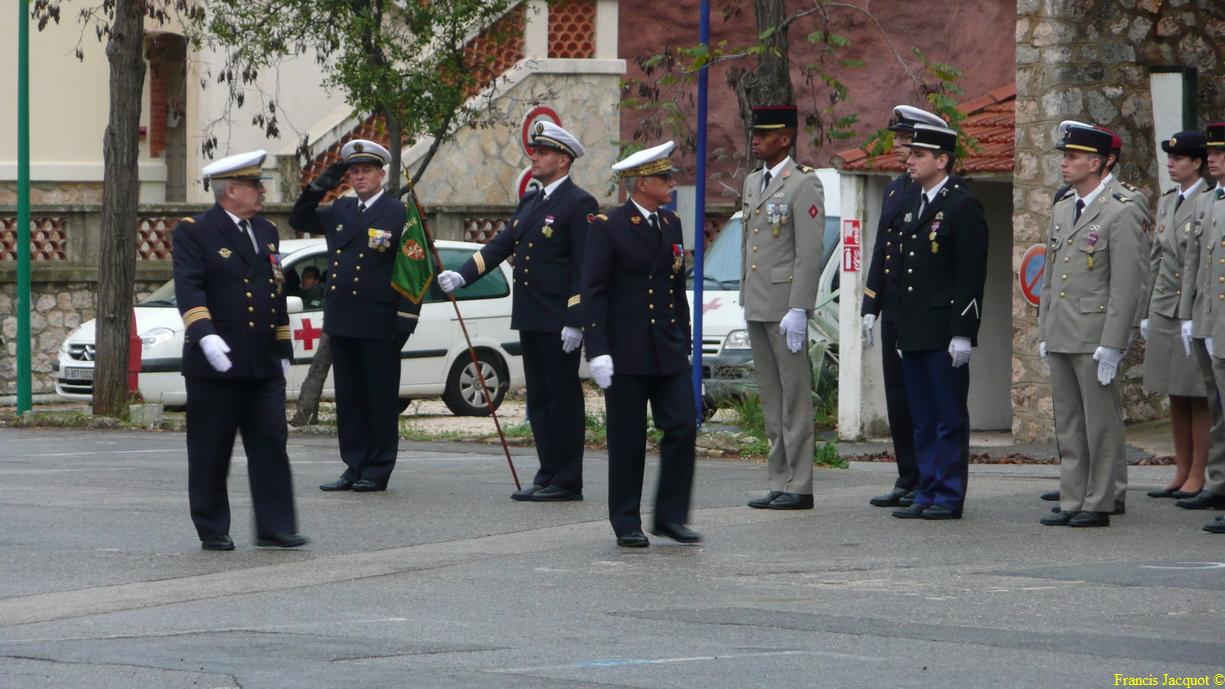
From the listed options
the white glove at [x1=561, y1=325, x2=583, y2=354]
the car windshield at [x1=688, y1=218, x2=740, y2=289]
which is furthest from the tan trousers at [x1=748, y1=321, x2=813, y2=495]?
the car windshield at [x1=688, y1=218, x2=740, y2=289]

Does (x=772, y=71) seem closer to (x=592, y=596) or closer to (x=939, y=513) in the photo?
(x=939, y=513)

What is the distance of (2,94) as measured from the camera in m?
28.7

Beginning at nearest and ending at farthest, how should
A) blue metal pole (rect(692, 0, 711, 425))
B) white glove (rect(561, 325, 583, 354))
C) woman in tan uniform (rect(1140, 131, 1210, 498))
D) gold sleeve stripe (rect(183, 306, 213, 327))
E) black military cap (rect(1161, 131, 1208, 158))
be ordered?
gold sleeve stripe (rect(183, 306, 213, 327)), white glove (rect(561, 325, 583, 354)), black military cap (rect(1161, 131, 1208, 158)), woman in tan uniform (rect(1140, 131, 1210, 498)), blue metal pole (rect(692, 0, 711, 425))

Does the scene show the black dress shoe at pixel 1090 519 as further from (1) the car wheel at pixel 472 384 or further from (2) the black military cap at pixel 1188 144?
(1) the car wheel at pixel 472 384

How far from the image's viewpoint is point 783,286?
1126cm

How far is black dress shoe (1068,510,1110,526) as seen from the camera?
10.6 meters

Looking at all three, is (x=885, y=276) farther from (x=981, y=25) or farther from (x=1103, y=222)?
(x=981, y=25)

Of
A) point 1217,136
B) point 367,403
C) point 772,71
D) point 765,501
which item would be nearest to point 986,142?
point 772,71

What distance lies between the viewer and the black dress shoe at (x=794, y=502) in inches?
450

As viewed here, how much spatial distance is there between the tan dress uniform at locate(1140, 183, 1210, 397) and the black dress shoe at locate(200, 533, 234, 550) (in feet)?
17.4

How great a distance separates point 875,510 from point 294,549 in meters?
3.27

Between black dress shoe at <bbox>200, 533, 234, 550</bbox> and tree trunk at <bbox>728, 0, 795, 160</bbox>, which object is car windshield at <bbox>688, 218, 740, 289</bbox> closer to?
tree trunk at <bbox>728, 0, 795, 160</bbox>

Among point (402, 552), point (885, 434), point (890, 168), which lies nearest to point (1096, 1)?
point (890, 168)

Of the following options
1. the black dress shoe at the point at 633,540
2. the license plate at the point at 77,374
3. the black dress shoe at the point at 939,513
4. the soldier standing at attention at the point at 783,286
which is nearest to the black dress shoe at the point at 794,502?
the soldier standing at attention at the point at 783,286
